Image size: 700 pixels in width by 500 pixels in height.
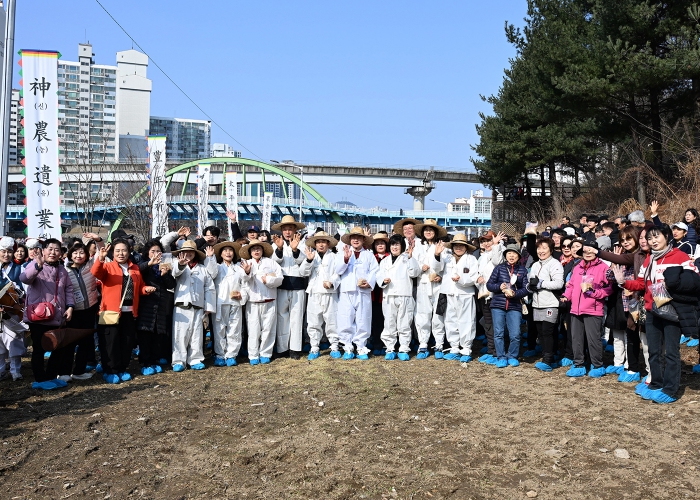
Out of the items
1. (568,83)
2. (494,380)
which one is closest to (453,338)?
(494,380)

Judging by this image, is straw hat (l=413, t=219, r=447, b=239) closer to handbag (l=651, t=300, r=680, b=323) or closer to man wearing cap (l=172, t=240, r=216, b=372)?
man wearing cap (l=172, t=240, r=216, b=372)

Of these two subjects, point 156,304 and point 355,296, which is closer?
point 156,304

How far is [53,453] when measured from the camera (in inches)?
183

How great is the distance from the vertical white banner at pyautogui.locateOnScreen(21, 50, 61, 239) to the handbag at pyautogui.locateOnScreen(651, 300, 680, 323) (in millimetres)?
8756

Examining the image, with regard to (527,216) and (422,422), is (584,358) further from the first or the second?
(527,216)

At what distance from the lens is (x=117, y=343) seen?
6.96 m

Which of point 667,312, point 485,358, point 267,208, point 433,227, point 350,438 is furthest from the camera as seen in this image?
point 267,208

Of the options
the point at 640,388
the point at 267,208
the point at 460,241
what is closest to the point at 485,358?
the point at 460,241

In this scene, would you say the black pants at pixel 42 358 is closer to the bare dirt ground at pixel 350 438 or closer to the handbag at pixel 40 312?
the handbag at pixel 40 312

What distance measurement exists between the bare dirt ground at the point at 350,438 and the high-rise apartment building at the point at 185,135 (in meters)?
142

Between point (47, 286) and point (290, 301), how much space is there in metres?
3.07

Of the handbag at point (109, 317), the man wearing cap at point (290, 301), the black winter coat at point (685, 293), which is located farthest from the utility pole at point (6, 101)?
the black winter coat at point (685, 293)

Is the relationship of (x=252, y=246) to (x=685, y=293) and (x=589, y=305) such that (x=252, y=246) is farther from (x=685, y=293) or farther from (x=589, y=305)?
(x=685, y=293)

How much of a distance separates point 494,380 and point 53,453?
A: 4512mm
